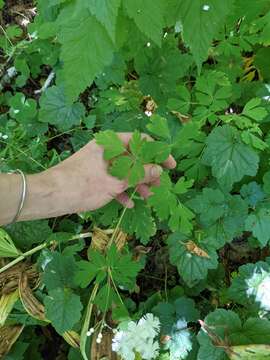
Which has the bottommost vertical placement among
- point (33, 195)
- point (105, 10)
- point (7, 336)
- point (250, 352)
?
point (7, 336)

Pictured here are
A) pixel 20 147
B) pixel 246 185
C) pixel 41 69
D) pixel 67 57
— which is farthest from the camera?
pixel 41 69

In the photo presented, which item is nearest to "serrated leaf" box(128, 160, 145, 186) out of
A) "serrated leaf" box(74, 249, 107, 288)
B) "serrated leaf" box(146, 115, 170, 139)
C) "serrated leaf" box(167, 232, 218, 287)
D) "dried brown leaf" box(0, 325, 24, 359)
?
"serrated leaf" box(146, 115, 170, 139)

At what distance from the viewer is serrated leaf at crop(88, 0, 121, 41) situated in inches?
41.4

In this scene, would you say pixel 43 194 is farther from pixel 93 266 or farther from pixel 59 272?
pixel 59 272

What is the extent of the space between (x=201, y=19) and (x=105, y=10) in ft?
0.96

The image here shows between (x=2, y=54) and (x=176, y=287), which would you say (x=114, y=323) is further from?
(x=2, y=54)

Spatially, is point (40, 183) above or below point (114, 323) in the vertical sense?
above

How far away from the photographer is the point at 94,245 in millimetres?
2029

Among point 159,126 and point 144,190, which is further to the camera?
point 144,190

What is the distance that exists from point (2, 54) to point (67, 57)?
190 cm

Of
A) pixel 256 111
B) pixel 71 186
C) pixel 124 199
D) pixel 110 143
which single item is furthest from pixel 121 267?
pixel 256 111

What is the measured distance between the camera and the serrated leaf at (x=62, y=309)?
5.84 feet

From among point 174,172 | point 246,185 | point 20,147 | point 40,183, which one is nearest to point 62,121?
point 20,147

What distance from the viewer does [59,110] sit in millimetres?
2266
